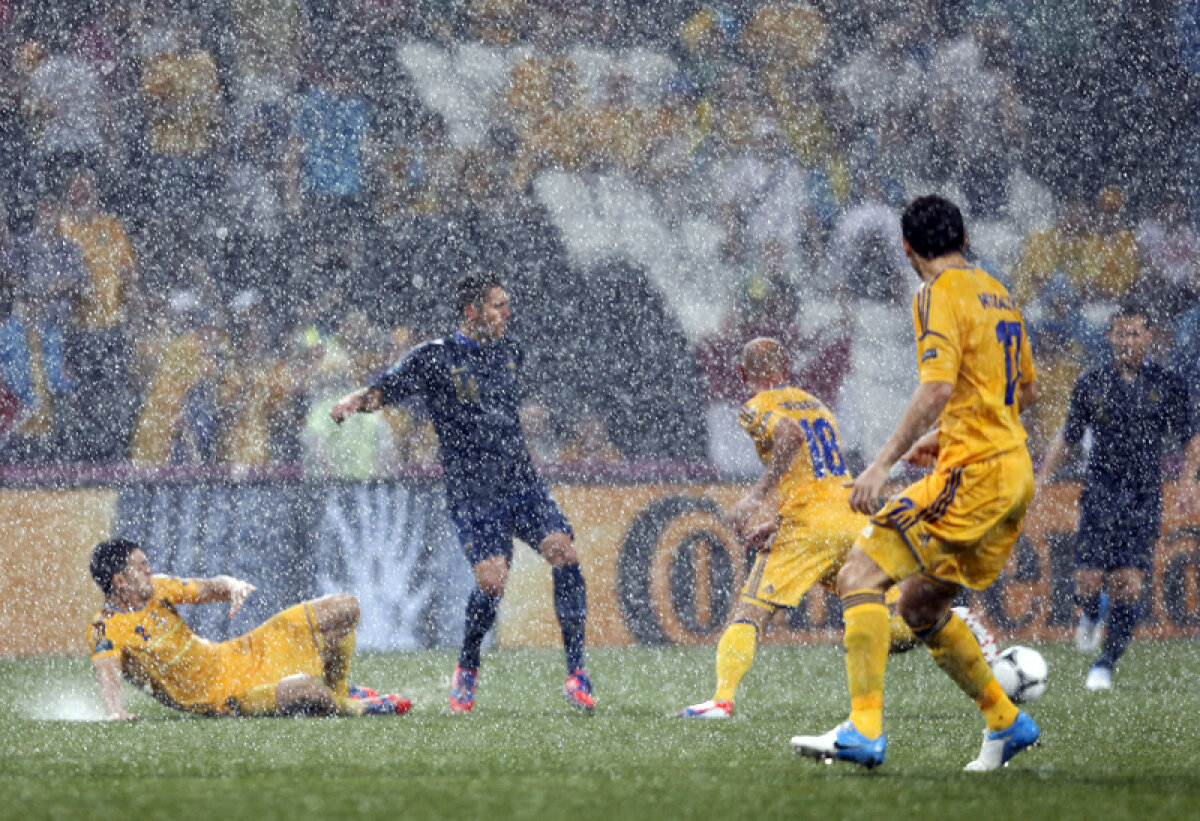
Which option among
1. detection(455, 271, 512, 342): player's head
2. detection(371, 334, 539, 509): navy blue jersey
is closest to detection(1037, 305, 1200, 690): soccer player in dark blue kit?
detection(371, 334, 539, 509): navy blue jersey

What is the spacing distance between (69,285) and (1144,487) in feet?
23.2

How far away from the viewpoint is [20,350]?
1116cm

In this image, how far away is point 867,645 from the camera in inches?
185

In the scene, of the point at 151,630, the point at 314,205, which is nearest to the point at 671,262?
the point at 314,205

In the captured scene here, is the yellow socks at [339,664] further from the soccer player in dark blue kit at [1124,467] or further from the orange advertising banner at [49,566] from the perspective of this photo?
the soccer player in dark blue kit at [1124,467]

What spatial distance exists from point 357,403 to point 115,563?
47.1 inches

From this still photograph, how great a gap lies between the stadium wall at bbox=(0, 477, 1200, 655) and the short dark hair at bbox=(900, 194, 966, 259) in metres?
6.47

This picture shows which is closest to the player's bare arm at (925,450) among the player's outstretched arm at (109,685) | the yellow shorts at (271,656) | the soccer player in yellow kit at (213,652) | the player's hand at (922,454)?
the player's hand at (922,454)

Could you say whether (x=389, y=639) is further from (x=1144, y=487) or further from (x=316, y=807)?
(x=316, y=807)

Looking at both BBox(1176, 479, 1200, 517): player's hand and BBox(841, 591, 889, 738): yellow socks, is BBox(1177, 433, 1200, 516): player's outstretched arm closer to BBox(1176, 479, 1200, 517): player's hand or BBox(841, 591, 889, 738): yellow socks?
BBox(1176, 479, 1200, 517): player's hand

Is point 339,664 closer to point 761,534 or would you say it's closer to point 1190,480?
point 761,534

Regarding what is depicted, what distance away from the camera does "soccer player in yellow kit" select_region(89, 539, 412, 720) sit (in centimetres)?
646

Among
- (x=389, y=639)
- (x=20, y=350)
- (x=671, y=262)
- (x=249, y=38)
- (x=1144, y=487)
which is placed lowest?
(x=389, y=639)

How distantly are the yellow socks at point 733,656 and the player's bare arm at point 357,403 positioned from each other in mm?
1765
